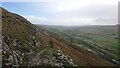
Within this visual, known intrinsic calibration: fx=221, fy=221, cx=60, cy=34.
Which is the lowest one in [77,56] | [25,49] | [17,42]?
[77,56]

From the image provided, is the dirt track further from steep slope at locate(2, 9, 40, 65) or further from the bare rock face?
steep slope at locate(2, 9, 40, 65)

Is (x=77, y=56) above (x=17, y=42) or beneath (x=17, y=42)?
beneath

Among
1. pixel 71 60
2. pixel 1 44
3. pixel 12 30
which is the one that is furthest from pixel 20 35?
pixel 71 60

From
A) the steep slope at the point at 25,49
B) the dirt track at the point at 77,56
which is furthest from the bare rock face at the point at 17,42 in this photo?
the dirt track at the point at 77,56

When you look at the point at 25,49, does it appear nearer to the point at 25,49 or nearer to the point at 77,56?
the point at 25,49

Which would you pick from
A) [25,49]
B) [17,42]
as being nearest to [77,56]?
[25,49]

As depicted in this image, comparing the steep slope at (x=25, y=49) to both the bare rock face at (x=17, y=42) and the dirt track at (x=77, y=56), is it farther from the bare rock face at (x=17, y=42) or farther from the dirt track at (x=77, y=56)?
the dirt track at (x=77, y=56)

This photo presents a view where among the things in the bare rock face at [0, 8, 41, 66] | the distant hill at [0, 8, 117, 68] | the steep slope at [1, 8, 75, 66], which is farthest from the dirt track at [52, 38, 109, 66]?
→ the bare rock face at [0, 8, 41, 66]

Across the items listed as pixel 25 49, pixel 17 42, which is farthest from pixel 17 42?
pixel 25 49

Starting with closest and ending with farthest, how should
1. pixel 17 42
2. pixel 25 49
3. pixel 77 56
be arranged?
pixel 25 49, pixel 17 42, pixel 77 56

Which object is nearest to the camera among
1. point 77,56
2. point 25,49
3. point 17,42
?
point 25,49

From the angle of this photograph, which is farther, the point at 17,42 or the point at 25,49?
the point at 17,42

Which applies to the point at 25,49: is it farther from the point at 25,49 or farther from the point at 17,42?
the point at 17,42
